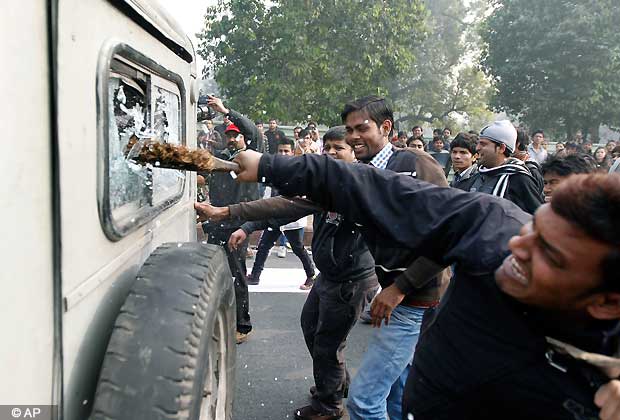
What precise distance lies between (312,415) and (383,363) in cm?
89

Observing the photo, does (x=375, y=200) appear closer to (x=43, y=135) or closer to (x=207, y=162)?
(x=207, y=162)

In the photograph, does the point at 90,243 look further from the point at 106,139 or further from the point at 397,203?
the point at 397,203

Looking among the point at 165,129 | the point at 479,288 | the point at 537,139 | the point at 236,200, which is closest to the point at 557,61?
the point at 537,139

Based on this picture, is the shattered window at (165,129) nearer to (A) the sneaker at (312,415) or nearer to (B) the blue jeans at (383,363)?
(B) the blue jeans at (383,363)

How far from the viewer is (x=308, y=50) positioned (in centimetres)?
1270

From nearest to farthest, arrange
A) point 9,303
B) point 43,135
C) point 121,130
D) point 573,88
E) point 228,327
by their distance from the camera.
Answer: point 9,303, point 43,135, point 121,130, point 228,327, point 573,88

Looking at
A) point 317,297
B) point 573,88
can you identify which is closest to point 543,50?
point 573,88

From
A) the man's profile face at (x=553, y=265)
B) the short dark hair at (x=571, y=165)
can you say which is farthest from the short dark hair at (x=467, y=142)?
the man's profile face at (x=553, y=265)

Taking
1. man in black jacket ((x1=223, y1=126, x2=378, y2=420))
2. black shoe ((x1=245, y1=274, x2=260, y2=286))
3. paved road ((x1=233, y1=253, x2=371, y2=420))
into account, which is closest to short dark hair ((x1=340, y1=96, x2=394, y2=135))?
man in black jacket ((x1=223, y1=126, x2=378, y2=420))

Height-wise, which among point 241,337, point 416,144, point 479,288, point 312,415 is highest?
point 416,144

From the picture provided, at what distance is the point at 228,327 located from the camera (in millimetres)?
2320

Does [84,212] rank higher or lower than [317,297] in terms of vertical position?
higher

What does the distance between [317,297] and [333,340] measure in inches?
12.7

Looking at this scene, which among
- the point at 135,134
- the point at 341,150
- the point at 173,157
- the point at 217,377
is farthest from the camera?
the point at 341,150
